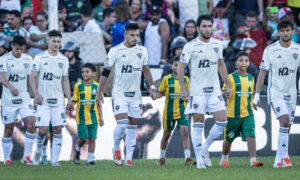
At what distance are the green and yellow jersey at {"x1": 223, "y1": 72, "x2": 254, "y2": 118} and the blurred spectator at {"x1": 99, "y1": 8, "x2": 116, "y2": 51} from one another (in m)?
5.90

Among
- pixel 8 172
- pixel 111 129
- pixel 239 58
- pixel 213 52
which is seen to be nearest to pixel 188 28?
pixel 111 129

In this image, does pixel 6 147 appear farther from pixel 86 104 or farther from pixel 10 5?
pixel 10 5

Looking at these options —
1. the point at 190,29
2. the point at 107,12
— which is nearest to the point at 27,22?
the point at 107,12

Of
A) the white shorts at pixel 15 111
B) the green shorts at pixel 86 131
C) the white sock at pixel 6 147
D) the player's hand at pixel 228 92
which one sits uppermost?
the player's hand at pixel 228 92

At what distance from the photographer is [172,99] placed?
12.1 meters

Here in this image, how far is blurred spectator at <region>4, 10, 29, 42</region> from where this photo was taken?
14.3m

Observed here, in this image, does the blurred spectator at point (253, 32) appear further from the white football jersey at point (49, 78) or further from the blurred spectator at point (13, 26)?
the white football jersey at point (49, 78)

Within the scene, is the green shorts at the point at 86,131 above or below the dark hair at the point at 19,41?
below

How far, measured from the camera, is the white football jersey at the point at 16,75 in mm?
12148

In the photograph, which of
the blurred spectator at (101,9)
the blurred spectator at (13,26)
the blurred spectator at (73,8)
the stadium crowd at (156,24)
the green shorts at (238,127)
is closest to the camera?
the green shorts at (238,127)

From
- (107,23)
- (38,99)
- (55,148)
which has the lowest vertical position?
(55,148)

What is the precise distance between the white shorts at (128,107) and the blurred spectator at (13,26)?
4347 millimetres

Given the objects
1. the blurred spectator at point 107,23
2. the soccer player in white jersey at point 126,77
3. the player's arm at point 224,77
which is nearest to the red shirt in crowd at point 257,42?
the blurred spectator at point 107,23

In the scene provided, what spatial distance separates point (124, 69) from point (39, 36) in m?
5.11
